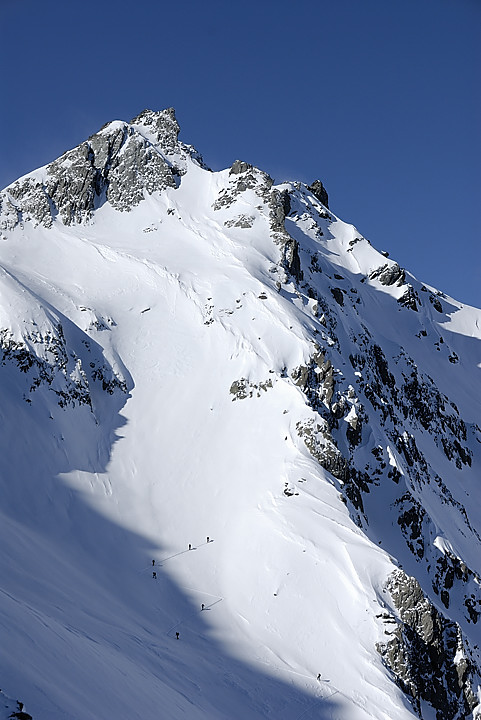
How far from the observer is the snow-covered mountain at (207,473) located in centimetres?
3703

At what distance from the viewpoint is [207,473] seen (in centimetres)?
5666

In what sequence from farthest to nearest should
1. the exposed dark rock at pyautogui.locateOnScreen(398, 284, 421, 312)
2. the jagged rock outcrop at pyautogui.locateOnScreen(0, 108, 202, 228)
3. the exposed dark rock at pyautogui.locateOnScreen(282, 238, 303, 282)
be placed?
the exposed dark rock at pyautogui.locateOnScreen(398, 284, 421, 312) < the jagged rock outcrop at pyautogui.locateOnScreen(0, 108, 202, 228) < the exposed dark rock at pyautogui.locateOnScreen(282, 238, 303, 282)

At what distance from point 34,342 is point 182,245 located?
2896 cm

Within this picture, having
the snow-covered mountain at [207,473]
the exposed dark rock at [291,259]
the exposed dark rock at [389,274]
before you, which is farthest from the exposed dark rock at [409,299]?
the exposed dark rock at [291,259]

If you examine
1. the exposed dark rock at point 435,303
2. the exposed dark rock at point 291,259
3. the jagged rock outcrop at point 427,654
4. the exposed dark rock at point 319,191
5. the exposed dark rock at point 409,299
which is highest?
the exposed dark rock at point 319,191

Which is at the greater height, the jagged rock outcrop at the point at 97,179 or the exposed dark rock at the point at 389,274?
the exposed dark rock at the point at 389,274

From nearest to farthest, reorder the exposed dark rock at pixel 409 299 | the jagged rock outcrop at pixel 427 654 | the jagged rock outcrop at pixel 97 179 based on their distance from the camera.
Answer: the jagged rock outcrop at pixel 427 654, the jagged rock outcrop at pixel 97 179, the exposed dark rock at pixel 409 299

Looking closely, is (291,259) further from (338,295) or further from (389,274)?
(389,274)

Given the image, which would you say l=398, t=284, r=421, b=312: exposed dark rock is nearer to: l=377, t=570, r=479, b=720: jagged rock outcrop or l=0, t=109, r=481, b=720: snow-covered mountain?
l=0, t=109, r=481, b=720: snow-covered mountain

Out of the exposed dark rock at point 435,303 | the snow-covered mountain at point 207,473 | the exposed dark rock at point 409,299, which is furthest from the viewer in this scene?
the exposed dark rock at point 435,303

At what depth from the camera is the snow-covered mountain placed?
37.0 metres

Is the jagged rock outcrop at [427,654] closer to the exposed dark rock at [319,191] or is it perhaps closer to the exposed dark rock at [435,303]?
the exposed dark rock at [435,303]

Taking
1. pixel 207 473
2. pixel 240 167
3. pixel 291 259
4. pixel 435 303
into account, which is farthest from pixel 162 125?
pixel 207 473

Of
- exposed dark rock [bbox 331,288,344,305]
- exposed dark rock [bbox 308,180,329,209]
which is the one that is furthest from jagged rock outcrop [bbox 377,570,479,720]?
exposed dark rock [bbox 308,180,329,209]
